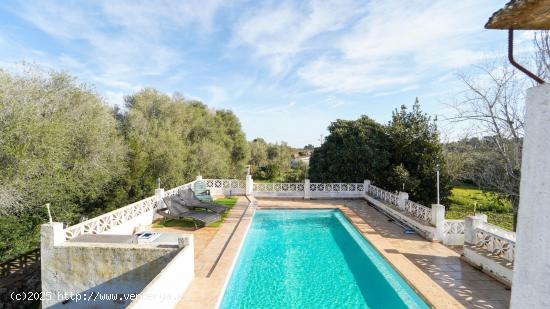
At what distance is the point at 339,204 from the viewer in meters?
16.7

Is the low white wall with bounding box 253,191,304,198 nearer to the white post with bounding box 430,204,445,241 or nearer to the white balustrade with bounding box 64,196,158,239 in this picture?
the white balustrade with bounding box 64,196,158,239

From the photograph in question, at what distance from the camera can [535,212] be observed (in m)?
2.16

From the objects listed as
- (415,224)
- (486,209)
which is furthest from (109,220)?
(486,209)

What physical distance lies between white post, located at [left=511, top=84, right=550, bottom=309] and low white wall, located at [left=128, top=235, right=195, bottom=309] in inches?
181

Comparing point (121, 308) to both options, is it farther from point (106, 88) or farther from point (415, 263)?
point (106, 88)

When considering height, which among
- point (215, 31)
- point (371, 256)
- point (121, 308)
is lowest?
point (121, 308)

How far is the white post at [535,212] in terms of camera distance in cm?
210

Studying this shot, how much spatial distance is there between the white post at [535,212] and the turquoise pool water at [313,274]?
4722 mm

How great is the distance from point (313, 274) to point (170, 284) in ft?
13.4

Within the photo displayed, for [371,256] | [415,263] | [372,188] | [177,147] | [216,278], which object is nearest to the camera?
[216,278]

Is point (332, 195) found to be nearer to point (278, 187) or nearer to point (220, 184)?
point (278, 187)

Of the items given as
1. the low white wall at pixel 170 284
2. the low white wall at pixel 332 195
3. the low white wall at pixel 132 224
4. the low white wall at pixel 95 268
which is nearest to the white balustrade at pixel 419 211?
the low white wall at pixel 332 195

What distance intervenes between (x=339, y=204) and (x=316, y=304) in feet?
33.9

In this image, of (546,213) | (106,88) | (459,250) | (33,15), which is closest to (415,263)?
(459,250)
